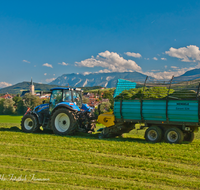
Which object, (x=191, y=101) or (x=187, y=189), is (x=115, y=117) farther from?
(x=187, y=189)

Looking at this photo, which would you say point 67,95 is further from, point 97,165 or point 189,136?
point 189,136

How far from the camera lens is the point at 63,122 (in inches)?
447

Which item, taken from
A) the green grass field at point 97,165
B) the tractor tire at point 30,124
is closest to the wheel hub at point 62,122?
the tractor tire at point 30,124

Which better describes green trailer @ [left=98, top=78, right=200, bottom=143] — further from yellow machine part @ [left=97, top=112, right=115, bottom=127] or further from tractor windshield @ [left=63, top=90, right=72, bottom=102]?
tractor windshield @ [left=63, top=90, right=72, bottom=102]

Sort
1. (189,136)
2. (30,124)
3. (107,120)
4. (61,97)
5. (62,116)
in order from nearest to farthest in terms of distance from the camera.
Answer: (189,136) < (107,120) < (62,116) < (61,97) < (30,124)

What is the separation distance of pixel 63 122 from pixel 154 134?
4.97 m

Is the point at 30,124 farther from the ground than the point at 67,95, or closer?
closer

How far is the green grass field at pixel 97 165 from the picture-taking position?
5.10 metres

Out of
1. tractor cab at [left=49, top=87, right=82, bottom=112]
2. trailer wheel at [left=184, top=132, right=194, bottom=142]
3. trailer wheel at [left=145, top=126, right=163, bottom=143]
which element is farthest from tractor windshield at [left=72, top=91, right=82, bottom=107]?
trailer wheel at [left=184, top=132, right=194, bottom=142]

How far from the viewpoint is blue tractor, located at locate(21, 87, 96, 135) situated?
36.1 ft

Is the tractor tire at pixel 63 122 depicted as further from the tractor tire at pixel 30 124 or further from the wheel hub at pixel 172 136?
the wheel hub at pixel 172 136

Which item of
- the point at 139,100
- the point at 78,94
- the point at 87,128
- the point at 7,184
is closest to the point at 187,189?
the point at 7,184

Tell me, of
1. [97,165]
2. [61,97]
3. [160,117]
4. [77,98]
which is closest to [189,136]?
[160,117]

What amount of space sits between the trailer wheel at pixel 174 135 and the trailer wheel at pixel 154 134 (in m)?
0.29
